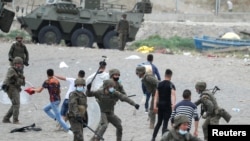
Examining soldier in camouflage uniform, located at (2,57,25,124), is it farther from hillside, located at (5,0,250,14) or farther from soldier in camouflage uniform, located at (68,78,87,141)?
hillside, located at (5,0,250,14)

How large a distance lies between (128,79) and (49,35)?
10.1m

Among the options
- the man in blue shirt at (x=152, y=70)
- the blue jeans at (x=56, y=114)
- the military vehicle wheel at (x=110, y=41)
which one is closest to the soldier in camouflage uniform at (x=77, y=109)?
the blue jeans at (x=56, y=114)

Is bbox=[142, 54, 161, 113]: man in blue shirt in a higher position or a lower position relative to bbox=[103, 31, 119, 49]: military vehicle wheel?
higher

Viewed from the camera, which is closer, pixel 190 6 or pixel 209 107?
pixel 209 107

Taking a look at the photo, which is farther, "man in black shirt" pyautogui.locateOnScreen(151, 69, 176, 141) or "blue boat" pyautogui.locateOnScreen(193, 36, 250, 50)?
"blue boat" pyautogui.locateOnScreen(193, 36, 250, 50)

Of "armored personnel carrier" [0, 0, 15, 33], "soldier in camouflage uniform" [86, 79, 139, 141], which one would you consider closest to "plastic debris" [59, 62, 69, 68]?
"armored personnel carrier" [0, 0, 15, 33]

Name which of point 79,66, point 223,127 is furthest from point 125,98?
point 79,66

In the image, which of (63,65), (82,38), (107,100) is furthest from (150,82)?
(82,38)

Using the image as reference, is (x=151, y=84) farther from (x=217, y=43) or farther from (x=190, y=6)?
(x=190, y=6)

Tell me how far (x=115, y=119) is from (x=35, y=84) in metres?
8.80

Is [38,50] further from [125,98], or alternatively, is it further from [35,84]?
[125,98]

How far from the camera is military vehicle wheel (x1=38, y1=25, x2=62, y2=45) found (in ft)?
106

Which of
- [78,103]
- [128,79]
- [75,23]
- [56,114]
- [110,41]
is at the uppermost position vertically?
[78,103]

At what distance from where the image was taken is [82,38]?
32.6 metres
